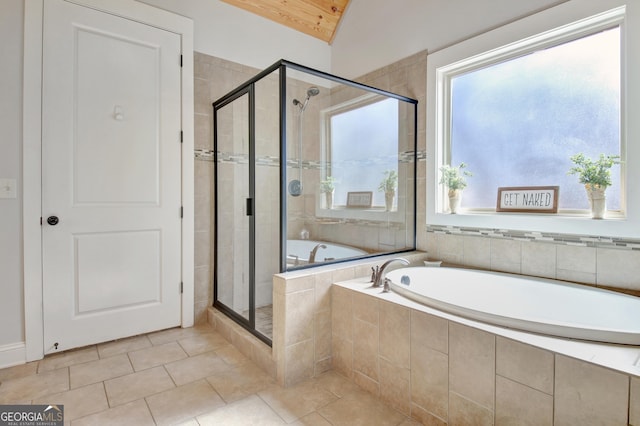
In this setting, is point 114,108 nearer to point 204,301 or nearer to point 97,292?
point 97,292

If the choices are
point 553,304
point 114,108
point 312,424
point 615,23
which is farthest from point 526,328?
point 114,108

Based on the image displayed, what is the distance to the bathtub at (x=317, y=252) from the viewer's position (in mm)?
2006

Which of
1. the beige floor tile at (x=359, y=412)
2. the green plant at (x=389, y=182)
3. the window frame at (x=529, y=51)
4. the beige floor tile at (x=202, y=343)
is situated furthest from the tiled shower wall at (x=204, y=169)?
the window frame at (x=529, y=51)

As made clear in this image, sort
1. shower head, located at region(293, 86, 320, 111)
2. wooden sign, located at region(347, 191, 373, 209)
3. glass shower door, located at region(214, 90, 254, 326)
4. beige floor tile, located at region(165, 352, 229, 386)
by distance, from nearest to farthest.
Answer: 1. beige floor tile, located at region(165, 352, 229, 386)
2. shower head, located at region(293, 86, 320, 111)
3. glass shower door, located at region(214, 90, 254, 326)
4. wooden sign, located at region(347, 191, 373, 209)

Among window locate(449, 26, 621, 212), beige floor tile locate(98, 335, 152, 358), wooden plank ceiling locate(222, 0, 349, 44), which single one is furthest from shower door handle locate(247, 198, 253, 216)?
wooden plank ceiling locate(222, 0, 349, 44)

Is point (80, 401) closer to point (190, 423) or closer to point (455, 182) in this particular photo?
point (190, 423)

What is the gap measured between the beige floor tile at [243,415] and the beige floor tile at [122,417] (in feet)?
0.84

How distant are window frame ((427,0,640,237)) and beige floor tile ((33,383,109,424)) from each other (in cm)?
238

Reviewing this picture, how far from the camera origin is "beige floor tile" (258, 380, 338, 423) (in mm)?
1594

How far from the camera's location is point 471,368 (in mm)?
1327

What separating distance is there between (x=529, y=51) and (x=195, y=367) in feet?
9.58

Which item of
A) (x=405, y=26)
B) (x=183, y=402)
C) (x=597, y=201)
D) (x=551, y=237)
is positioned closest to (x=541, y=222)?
(x=551, y=237)

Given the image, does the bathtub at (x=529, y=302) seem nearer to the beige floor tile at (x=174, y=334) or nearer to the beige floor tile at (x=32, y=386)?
the beige floor tile at (x=174, y=334)

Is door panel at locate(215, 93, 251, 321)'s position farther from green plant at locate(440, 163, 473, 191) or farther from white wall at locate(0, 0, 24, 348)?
green plant at locate(440, 163, 473, 191)
